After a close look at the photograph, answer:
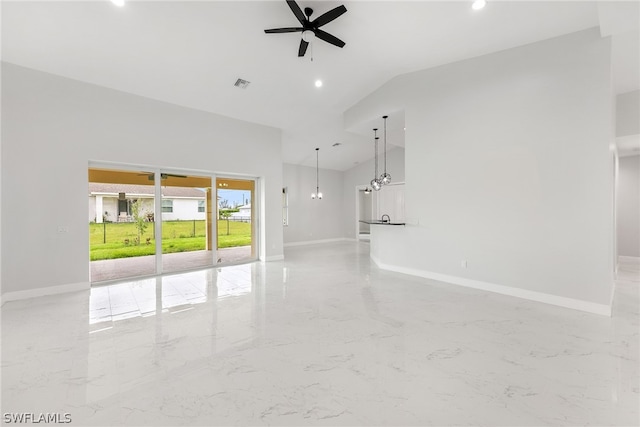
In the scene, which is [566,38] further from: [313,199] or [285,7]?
[313,199]

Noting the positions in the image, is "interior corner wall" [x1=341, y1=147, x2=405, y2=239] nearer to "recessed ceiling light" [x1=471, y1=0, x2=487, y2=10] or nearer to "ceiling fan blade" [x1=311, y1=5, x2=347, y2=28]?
"recessed ceiling light" [x1=471, y1=0, x2=487, y2=10]

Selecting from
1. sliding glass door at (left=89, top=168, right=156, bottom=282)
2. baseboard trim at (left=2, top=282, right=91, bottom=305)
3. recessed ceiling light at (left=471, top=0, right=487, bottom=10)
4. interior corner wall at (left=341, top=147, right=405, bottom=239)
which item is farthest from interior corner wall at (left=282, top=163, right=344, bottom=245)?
recessed ceiling light at (left=471, top=0, right=487, bottom=10)

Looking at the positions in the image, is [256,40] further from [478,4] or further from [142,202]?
[142,202]

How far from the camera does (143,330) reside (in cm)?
302

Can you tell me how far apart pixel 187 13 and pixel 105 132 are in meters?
2.68

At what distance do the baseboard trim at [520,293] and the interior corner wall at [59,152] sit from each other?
5369mm

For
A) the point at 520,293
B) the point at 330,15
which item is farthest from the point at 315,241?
the point at 330,15

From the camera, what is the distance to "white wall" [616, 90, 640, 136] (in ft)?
15.6

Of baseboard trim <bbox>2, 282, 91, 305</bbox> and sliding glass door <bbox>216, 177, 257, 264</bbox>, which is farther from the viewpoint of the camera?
sliding glass door <bbox>216, 177, 257, 264</bbox>

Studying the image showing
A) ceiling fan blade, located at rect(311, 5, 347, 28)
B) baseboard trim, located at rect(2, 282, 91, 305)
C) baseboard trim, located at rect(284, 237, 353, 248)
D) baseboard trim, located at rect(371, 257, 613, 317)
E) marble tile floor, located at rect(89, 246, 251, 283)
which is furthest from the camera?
baseboard trim, located at rect(284, 237, 353, 248)

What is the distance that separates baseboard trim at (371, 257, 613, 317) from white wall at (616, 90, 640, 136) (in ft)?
11.6

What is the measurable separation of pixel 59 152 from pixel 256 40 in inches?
142

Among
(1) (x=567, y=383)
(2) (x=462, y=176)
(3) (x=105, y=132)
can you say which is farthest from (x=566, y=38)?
(3) (x=105, y=132)

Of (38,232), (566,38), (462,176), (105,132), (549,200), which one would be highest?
(566,38)
